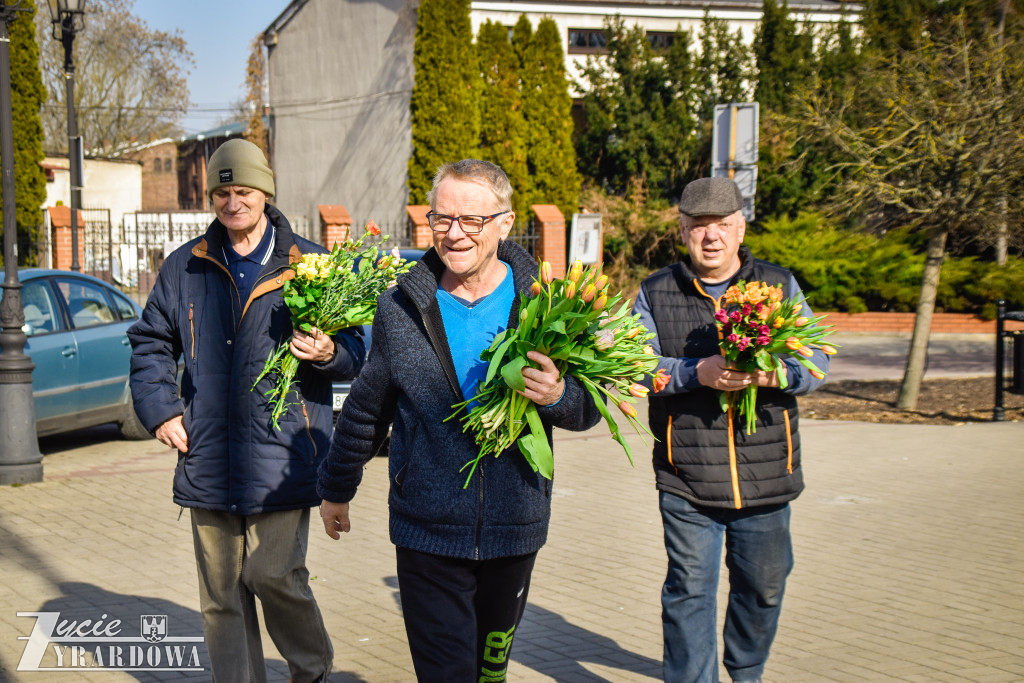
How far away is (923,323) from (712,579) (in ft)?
32.4

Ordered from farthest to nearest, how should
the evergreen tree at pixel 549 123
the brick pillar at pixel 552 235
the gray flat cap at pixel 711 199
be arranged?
the evergreen tree at pixel 549 123, the brick pillar at pixel 552 235, the gray flat cap at pixel 711 199

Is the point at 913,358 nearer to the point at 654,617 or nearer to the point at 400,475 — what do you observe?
the point at 654,617

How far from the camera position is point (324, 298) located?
3760 millimetres

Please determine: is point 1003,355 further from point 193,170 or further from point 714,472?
point 193,170

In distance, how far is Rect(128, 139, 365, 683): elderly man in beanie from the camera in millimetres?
3846

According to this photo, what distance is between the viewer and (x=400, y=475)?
311 centimetres

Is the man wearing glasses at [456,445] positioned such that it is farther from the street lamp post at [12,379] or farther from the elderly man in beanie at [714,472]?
the street lamp post at [12,379]

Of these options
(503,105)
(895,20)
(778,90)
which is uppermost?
(895,20)

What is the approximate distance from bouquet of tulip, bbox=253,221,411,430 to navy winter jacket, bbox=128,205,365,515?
0.06 m

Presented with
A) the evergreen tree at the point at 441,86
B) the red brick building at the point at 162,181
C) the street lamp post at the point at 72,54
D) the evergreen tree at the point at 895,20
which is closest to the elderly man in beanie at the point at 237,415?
the street lamp post at the point at 72,54

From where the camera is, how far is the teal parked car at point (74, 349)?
9.43 meters

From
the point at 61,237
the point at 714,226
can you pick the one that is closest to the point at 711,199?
the point at 714,226

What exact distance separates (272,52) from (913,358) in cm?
2800

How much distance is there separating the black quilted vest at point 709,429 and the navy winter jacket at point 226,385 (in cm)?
125
